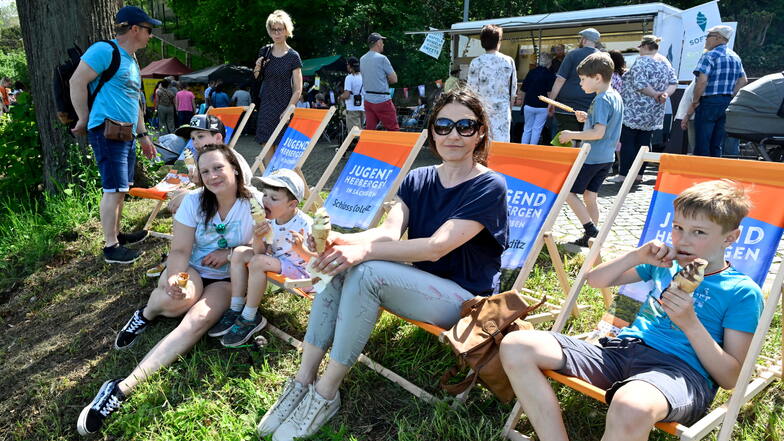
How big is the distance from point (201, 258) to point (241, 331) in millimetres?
583

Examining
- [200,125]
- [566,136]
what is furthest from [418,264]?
[200,125]

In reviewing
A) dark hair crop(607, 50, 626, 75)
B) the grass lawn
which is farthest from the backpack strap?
dark hair crop(607, 50, 626, 75)

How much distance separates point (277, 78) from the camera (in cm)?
591

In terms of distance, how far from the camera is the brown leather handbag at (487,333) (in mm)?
Answer: 2145

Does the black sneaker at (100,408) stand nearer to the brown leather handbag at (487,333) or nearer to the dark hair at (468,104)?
the brown leather handbag at (487,333)

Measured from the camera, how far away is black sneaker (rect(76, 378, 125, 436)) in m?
2.73

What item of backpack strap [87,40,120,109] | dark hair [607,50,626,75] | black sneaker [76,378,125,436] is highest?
dark hair [607,50,626,75]

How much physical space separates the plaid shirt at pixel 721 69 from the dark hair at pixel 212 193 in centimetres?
525

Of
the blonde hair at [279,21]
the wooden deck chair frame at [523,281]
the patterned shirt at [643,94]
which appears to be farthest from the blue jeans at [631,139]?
the blonde hair at [279,21]

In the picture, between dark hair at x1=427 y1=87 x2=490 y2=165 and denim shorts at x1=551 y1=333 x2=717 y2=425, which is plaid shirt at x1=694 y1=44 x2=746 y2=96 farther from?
denim shorts at x1=551 y1=333 x2=717 y2=425

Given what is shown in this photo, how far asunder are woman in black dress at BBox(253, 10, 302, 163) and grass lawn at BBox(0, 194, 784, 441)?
2.25m

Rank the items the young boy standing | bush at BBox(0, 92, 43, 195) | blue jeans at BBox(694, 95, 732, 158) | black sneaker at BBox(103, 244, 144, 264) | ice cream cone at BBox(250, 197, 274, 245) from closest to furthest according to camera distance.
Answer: ice cream cone at BBox(250, 197, 274, 245) → the young boy standing → black sneaker at BBox(103, 244, 144, 264) → blue jeans at BBox(694, 95, 732, 158) → bush at BBox(0, 92, 43, 195)

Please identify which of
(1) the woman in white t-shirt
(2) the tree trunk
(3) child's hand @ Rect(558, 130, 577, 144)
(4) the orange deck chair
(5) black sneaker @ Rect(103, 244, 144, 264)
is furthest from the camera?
(1) the woman in white t-shirt

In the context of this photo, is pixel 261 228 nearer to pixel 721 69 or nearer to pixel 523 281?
pixel 523 281
